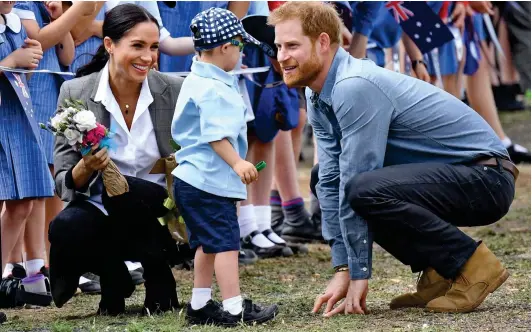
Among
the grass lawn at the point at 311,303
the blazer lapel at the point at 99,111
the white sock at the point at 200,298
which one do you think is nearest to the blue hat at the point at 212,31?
the blazer lapel at the point at 99,111

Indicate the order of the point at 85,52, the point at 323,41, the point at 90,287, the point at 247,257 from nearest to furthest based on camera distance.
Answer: the point at 323,41 < the point at 90,287 < the point at 85,52 < the point at 247,257

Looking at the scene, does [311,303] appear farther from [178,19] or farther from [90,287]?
[178,19]

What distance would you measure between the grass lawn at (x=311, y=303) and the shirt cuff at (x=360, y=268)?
6.4 inches

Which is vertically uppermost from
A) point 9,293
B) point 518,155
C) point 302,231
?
point 9,293

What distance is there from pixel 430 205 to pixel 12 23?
2.17 m

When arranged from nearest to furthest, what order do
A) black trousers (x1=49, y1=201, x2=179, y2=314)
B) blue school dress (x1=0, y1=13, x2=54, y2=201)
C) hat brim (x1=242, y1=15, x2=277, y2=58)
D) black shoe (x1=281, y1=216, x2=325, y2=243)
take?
black trousers (x1=49, y1=201, x2=179, y2=314)
blue school dress (x1=0, y1=13, x2=54, y2=201)
hat brim (x1=242, y1=15, x2=277, y2=58)
black shoe (x1=281, y1=216, x2=325, y2=243)

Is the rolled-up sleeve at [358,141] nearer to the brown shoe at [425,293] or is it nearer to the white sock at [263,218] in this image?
the brown shoe at [425,293]

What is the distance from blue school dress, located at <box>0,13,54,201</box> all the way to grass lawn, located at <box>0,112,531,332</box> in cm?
56

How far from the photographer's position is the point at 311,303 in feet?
17.4

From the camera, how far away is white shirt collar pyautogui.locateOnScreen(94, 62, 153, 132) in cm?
522

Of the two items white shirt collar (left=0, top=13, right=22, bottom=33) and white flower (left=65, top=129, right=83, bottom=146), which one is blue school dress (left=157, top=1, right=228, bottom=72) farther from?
white flower (left=65, top=129, right=83, bottom=146)

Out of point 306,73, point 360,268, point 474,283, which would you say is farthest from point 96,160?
point 474,283

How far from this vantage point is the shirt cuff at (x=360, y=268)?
4785 millimetres

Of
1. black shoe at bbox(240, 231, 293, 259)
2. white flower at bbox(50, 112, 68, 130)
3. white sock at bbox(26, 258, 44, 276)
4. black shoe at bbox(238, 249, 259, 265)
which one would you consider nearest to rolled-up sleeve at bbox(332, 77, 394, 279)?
white flower at bbox(50, 112, 68, 130)
